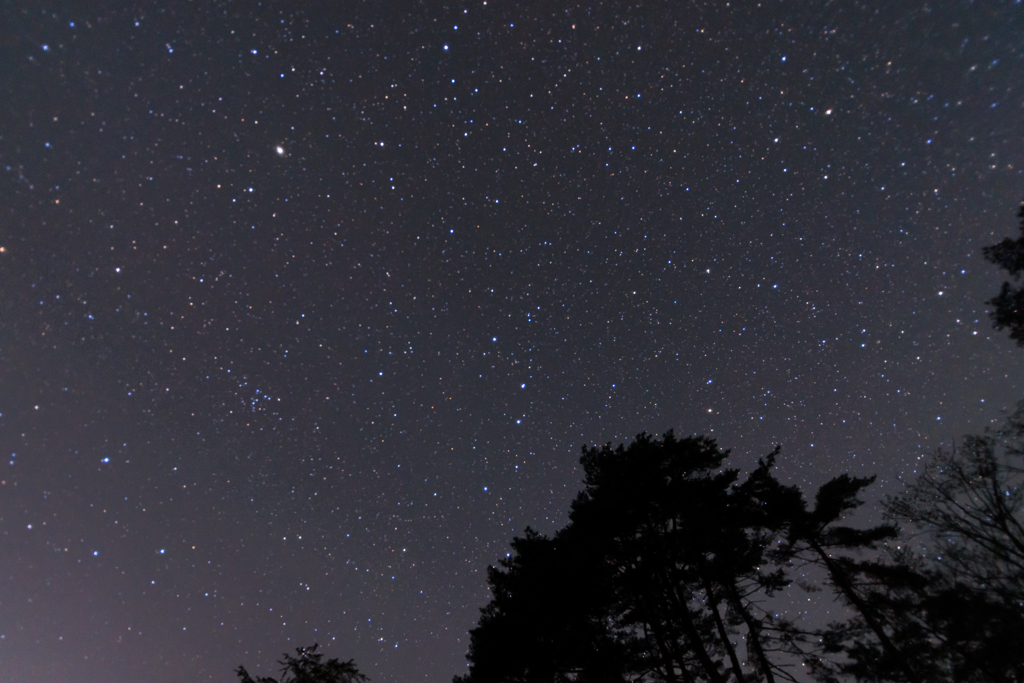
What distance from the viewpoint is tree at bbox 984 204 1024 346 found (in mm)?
9471

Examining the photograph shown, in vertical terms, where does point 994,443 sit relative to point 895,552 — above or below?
above

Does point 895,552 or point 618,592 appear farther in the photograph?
point 895,552

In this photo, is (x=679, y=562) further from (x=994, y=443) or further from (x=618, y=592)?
(x=994, y=443)

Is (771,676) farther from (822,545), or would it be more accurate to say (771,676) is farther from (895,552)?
(895,552)

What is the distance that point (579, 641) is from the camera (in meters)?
11.9

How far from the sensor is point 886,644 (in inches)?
497

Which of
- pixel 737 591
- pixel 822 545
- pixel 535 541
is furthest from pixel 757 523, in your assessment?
pixel 535 541

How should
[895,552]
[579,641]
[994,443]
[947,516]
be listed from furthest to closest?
[895,552] → [947,516] → [994,443] → [579,641]

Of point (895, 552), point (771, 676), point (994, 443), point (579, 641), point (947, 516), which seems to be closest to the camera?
point (771, 676)

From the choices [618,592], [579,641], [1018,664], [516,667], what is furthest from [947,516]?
[516,667]

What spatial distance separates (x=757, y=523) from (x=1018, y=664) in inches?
348

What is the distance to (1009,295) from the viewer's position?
998cm

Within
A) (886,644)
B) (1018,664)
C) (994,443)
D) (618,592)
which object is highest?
(994,443)

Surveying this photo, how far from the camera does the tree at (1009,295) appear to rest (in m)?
9.47
